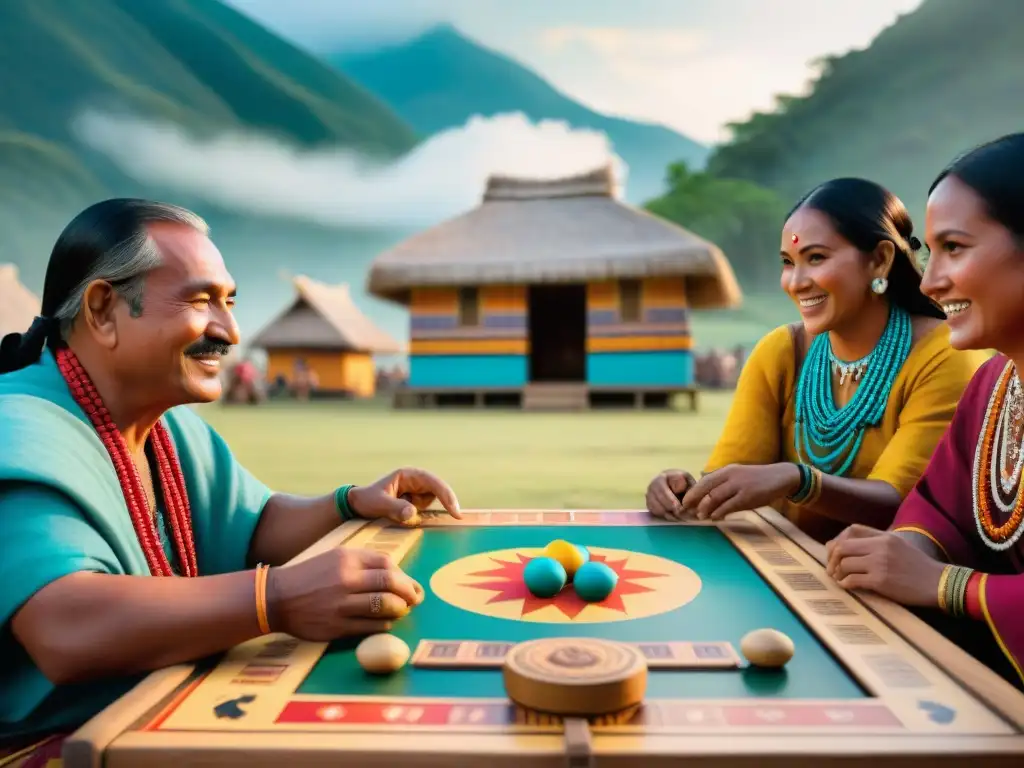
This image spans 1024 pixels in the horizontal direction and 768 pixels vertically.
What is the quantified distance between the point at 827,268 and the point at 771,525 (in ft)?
2.66

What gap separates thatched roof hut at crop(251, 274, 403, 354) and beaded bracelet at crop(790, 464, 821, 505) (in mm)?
18747

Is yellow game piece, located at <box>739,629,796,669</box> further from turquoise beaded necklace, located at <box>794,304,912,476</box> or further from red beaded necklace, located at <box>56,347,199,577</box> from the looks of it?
turquoise beaded necklace, located at <box>794,304,912,476</box>

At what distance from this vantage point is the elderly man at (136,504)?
3.96ft

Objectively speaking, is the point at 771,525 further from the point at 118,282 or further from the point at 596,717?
the point at 118,282

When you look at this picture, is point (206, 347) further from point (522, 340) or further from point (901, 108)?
point (901, 108)

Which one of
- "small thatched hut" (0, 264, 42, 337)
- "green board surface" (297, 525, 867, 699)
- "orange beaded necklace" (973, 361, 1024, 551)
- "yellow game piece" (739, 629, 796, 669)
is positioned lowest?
"green board surface" (297, 525, 867, 699)

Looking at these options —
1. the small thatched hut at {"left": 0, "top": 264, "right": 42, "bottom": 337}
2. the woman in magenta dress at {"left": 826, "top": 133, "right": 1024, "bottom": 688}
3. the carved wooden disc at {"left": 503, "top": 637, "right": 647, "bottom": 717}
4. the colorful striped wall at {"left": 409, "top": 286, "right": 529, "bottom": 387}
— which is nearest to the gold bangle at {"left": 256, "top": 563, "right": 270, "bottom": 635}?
the carved wooden disc at {"left": 503, "top": 637, "right": 647, "bottom": 717}

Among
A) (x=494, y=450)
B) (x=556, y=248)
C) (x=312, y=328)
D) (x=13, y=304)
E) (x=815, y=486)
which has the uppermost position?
(x=556, y=248)

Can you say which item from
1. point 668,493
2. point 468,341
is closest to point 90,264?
point 668,493

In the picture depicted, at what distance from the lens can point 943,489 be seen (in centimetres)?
182

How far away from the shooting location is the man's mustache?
1.67 meters

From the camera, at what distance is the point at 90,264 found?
161 centimetres

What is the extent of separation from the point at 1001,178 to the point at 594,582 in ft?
3.58

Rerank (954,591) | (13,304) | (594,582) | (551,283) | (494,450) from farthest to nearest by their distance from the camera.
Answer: (13,304), (551,283), (494,450), (594,582), (954,591)
